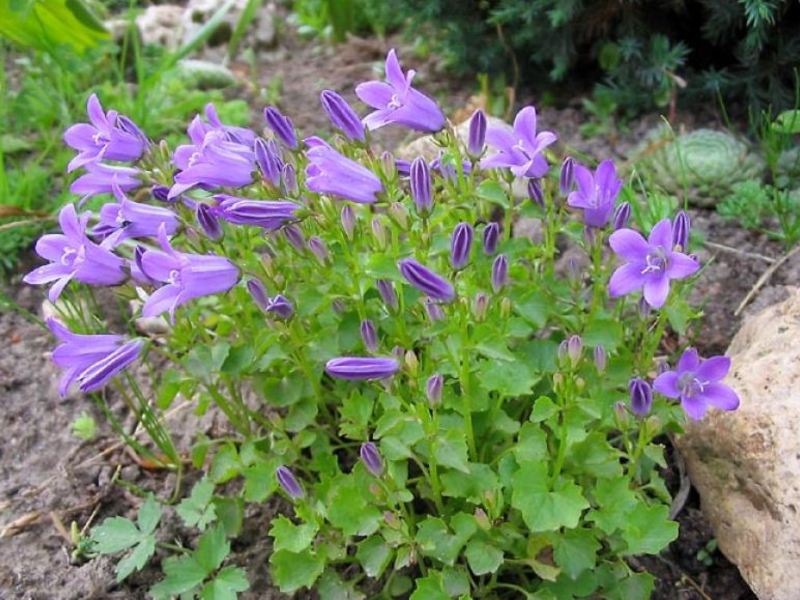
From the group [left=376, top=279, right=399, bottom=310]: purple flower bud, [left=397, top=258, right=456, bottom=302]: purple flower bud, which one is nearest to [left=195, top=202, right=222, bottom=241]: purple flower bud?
[left=376, top=279, right=399, bottom=310]: purple flower bud

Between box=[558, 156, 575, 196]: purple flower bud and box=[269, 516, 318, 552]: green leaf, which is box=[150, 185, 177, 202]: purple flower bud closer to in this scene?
box=[269, 516, 318, 552]: green leaf

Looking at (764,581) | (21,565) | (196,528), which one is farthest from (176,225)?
(764,581)

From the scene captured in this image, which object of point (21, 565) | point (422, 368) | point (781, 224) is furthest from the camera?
point (781, 224)

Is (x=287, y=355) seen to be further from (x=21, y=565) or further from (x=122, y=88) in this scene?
(x=122, y=88)

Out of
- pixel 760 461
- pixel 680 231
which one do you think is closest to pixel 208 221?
pixel 680 231

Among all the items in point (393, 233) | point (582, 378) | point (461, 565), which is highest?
point (393, 233)

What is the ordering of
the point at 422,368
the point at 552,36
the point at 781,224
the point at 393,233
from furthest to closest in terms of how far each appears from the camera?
1. the point at 552,36
2. the point at 781,224
3. the point at 422,368
4. the point at 393,233

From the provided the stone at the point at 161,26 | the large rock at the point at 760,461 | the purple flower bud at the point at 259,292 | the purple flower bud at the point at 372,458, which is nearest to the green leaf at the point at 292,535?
the purple flower bud at the point at 372,458
